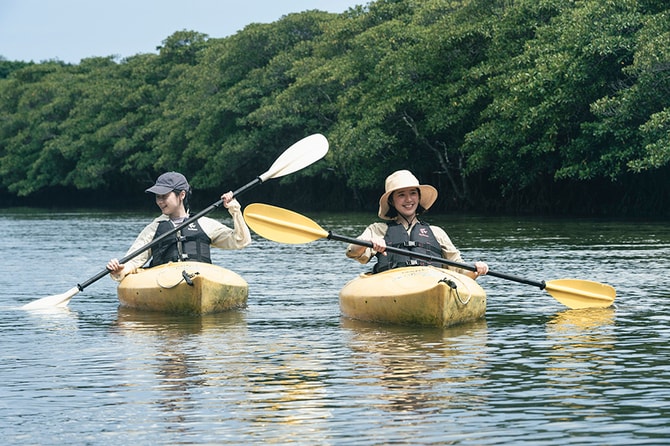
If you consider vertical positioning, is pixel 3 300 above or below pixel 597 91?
below

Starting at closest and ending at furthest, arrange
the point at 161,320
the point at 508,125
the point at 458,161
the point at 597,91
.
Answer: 1. the point at 161,320
2. the point at 597,91
3. the point at 508,125
4. the point at 458,161

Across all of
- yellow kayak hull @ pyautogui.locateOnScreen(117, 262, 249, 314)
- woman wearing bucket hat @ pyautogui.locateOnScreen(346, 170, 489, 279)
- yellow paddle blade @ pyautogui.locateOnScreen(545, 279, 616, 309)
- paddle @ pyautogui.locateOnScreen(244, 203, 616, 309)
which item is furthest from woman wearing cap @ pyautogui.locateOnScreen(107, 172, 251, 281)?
yellow paddle blade @ pyautogui.locateOnScreen(545, 279, 616, 309)

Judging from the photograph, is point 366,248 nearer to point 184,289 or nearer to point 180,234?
point 184,289

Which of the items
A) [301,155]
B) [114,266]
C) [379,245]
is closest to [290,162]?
[301,155]

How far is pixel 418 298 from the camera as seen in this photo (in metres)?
10.7

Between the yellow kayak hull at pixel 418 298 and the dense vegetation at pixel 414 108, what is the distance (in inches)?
690

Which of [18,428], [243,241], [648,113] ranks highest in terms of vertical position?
[648,113]

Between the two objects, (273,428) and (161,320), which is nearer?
(273,428)

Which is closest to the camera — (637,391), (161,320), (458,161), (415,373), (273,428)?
(273,428)

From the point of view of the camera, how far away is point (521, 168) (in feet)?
120

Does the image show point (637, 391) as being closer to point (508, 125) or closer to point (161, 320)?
point (161, 320)

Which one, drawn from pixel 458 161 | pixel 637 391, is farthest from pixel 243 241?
pixel 458 161

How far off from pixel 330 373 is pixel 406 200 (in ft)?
10.1

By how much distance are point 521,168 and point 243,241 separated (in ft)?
81.6
